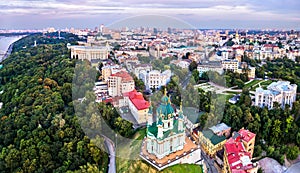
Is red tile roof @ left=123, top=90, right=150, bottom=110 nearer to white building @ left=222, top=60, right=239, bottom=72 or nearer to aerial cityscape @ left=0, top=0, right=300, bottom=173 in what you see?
aerial cityscape @ left=0, top=0, right=300, bottom=173

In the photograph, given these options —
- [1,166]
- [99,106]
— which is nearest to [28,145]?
[1,166]

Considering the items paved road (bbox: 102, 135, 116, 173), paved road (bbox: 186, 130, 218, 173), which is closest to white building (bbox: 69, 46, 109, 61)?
paved road (bbox: 102, 135, 116, 173)

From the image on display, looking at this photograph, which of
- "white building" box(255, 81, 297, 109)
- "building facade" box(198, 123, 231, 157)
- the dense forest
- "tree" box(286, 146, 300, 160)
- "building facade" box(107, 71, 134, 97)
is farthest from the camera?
"building facade" box(107, 71, 134, 97)

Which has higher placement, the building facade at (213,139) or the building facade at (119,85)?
the building facade at (119,85)

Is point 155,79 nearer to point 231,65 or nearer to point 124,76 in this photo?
point 124,76

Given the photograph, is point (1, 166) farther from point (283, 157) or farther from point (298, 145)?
point (298, 145)

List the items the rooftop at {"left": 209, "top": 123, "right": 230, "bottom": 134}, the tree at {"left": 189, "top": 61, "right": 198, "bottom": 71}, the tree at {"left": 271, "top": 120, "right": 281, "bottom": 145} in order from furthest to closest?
1. the tree at {"left": 189, "top": 61, "right": 198, "bottom": 71}
2. the tree at {"left": 271, "top": 120, "right": 281, "bottom": 145}
3. the rooftop at {"left": 209, "top": 123, "right": 230, "bottom": 134}

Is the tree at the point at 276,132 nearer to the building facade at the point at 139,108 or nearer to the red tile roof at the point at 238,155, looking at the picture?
the red tile roof at the point at 238,155

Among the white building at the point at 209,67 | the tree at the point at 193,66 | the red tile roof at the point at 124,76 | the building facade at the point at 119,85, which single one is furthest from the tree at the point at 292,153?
the tree at the point at 193,66
